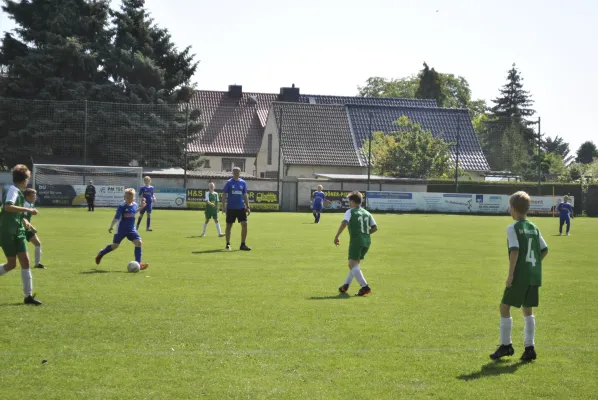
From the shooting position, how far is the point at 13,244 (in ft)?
34.1

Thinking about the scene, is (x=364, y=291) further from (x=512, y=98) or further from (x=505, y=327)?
(x=512, y=98)

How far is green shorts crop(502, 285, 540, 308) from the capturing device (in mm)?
7938

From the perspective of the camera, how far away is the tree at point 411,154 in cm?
5741

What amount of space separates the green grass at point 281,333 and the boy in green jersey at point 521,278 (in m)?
0.18

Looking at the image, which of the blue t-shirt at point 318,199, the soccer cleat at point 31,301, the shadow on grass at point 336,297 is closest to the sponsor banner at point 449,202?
the blue t-shirt at point 318,199

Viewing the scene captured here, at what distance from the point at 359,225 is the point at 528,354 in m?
4.83

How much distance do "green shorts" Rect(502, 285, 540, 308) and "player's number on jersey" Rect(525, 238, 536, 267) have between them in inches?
9.7

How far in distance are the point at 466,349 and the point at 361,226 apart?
4275 millimetres

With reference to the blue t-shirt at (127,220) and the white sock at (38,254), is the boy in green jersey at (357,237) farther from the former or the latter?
the white sock at (38,254)

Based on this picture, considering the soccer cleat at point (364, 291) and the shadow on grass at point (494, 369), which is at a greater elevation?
the soccer cleat at point (364, 291)

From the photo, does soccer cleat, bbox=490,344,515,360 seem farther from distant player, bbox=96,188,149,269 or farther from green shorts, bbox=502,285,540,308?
distant player, bbox=96,188,149,269

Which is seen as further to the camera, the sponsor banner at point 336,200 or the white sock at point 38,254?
the sponsor banner at point 336,200

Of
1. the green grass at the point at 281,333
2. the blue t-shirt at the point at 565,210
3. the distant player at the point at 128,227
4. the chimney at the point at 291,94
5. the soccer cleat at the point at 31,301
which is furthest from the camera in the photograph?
the chimney at the point at 291,94

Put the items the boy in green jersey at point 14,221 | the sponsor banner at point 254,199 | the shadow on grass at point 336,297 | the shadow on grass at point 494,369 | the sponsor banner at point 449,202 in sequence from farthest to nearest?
1. the sponsor banner at point 449,202
2. the sponsor banner at point 254,199
3. the shadow on grass at point 336,297
4. the boy in green jersey at point 14,221
5. the shadow on grass at point 494,369
